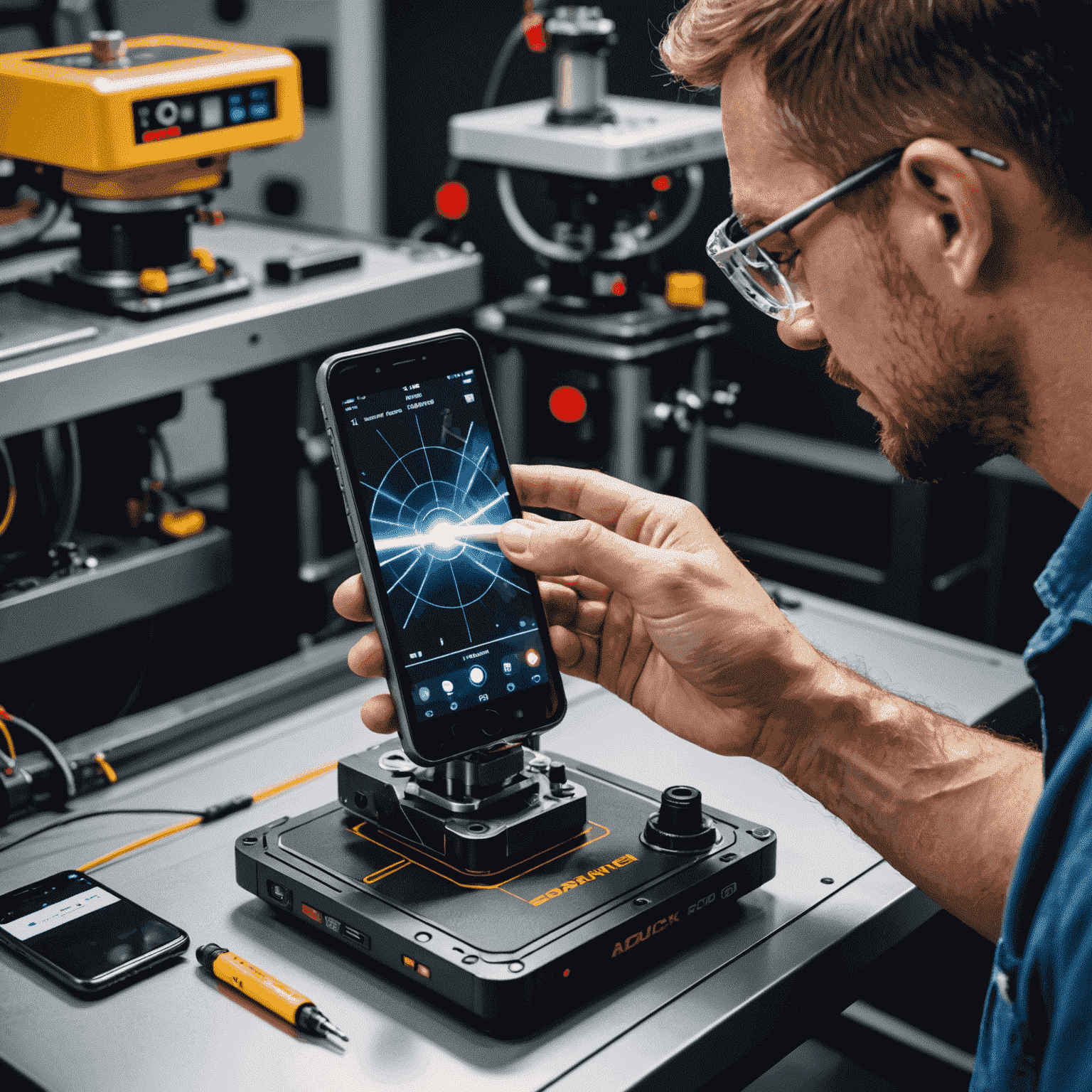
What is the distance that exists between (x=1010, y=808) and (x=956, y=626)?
49.8 inches

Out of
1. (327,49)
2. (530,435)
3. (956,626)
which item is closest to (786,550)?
(956,626)

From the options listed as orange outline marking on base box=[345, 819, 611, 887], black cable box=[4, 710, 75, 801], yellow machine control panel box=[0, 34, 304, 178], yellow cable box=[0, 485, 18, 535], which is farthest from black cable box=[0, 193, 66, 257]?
orange outline marking on base box=[345, 819, 611, 887]

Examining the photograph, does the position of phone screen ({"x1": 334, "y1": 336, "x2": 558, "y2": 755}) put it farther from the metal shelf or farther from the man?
the metal shelf

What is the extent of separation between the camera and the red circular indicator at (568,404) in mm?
1592

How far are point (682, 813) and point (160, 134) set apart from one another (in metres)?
0.71

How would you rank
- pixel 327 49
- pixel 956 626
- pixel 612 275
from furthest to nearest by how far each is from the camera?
pixel 327 49 → pixel 956 626 → pixel 612 275

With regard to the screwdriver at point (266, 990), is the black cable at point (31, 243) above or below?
above

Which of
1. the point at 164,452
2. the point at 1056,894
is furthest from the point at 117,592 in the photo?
the point at 1056,894

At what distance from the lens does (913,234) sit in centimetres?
83

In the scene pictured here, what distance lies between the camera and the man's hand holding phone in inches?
36.9

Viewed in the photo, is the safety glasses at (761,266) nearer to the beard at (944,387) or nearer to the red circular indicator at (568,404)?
the beard at (944,387)

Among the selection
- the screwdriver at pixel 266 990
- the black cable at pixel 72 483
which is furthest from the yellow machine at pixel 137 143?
the screwdriver at pixel 266 990

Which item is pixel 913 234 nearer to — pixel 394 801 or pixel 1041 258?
pixel 1041 258

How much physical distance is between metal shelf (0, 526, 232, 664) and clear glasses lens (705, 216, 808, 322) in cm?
60
